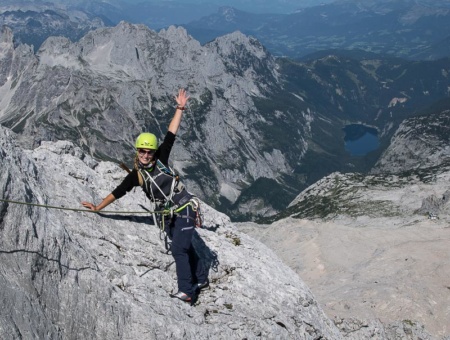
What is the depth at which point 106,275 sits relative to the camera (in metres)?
14.2

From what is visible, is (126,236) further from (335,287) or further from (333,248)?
(333,248)

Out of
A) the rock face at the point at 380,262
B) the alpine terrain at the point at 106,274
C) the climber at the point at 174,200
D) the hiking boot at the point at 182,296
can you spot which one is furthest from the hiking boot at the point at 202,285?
the rock face at the point at 380,262

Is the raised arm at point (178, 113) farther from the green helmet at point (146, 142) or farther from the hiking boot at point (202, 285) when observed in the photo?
the hiking boot at point (202, 285)

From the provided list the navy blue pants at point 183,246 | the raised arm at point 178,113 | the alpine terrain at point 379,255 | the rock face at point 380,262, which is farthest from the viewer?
the alpine terrain at point 379,255

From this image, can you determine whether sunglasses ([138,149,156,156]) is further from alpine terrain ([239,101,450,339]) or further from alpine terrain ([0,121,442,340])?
alpine terrain ([239,101,450,339])

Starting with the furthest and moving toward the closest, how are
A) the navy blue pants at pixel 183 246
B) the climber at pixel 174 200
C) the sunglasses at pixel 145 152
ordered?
the navy blue pants at pixel 183 246, the climber at pixel 174 200, the sunglasses at pixel 145 152

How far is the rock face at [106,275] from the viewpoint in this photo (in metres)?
11.9

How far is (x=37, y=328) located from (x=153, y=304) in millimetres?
4104

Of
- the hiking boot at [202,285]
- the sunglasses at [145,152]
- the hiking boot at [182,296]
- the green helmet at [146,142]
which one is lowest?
the hiking boot at [202,285]

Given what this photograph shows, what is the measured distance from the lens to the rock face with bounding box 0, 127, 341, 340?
11.9m

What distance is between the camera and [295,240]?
56.7m


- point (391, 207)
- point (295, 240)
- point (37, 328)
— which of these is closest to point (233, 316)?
point (37, 328)

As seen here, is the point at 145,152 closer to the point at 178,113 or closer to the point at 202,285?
the point at 178,113

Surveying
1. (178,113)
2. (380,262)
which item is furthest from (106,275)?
(380,262)
